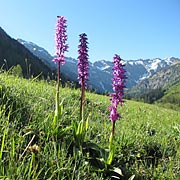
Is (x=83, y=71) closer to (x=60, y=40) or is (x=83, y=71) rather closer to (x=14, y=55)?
(x=60, y=40)

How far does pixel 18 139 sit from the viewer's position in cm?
426

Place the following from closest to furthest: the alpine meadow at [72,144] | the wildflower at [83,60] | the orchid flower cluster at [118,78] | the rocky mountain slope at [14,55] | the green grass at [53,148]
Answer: the green grass at [53,148] < the alpine meadow at [72,144] < the orchid flower cluster at [118,78] < the wildflower at [83,60] < the rocky mountain slope at [14,55]

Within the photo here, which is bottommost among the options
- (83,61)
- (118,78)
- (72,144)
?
(72,144)

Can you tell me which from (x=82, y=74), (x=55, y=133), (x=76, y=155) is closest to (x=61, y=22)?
(x=82, y=74)

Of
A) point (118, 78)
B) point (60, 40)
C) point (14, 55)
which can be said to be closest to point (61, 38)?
point (60, 40)

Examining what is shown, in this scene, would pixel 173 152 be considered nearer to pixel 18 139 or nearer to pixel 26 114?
pixel 26 114

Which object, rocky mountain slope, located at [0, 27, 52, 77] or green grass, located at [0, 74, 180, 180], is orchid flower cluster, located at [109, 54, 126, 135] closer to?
green grass, located at [0, 74, 180, 180]

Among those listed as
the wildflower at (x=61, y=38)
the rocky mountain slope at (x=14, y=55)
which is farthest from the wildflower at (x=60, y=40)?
the rocky mountain slope at (x=14, y=55)

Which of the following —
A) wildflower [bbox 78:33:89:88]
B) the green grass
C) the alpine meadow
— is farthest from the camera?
wildflower [bbox 78:33:89:88]

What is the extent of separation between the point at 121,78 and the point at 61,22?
153 cm

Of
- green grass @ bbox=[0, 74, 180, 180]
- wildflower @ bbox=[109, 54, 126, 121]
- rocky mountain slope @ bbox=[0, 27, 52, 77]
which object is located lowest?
green grass @ bbox=[0, 74, 180, 180]

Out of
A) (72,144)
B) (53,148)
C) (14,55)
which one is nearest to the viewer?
(53,148)

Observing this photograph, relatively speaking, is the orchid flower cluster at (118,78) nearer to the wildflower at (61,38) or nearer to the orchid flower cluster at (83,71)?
the orchid flower cluster at (83,71)

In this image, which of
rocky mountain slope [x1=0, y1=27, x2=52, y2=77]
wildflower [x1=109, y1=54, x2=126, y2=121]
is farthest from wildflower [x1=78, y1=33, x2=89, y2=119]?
rocky mountain slope [x1=0, y1=27, x2=52, y2=77]
